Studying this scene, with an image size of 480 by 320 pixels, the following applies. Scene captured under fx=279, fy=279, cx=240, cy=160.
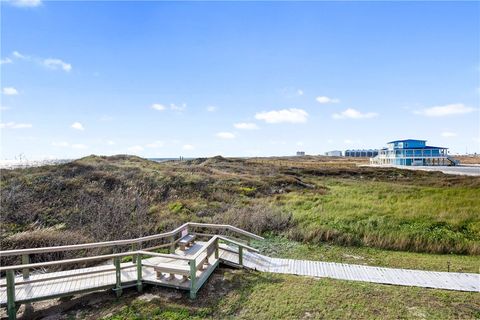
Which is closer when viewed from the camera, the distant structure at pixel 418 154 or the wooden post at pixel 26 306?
the wooden post at pixel 26 306

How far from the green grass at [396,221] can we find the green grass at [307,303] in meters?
4.33

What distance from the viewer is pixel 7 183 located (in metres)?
18.0

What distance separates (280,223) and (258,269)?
196 inches

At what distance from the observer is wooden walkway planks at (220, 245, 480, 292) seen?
277 inches

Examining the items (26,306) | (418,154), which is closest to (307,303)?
(26,306)

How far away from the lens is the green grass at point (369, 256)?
8.57m

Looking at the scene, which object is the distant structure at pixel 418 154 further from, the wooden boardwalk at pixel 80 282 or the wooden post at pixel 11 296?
the wooden post at pixel 11 296

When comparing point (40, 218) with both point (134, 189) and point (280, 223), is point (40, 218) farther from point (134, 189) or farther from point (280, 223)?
point (280, 223)

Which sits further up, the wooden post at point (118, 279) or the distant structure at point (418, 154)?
the distant structure at point (418, 154)

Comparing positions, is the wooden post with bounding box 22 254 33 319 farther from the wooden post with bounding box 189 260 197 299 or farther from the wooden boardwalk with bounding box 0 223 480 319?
the wooden post with bounding box 189 260 197 299

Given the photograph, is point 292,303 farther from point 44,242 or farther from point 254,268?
point 44,242

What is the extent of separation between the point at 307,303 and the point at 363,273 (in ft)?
8.81

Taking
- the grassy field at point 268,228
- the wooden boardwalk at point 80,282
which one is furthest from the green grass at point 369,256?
the wooden boardwalk at point 80,282

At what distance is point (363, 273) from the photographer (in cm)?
770
